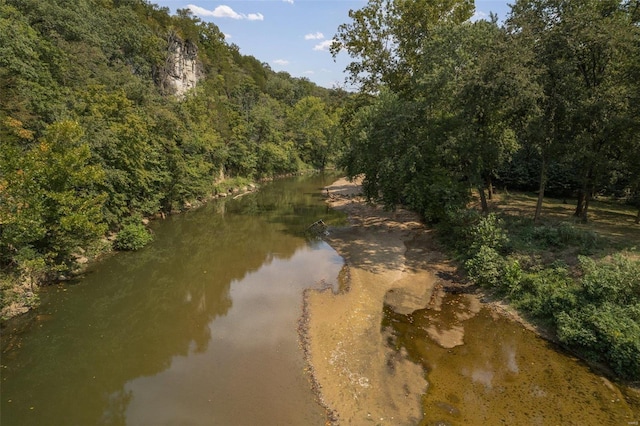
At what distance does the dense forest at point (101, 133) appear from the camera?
1463 centimetres

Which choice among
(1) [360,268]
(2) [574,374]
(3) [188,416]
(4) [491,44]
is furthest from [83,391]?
(4) [491,44]

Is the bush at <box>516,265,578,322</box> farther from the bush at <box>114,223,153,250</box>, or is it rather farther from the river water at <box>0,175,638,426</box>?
the bush at <box>114,223,153,250</box>

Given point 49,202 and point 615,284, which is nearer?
point 615,284

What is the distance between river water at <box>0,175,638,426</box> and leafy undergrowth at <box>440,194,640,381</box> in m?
0.99

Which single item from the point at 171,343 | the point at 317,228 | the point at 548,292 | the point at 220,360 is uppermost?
the point at 548,292

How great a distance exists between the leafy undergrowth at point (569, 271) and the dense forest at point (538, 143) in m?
0.05

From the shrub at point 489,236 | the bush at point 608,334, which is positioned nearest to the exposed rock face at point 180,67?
the shrub at point 489,236

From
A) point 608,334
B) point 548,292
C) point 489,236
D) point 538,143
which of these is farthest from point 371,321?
point 538,143

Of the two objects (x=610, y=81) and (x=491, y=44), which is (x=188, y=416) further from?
(x=610, y=81)

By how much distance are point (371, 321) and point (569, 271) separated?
8.18 meters

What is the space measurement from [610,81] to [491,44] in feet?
19.6

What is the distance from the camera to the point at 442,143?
2055cm

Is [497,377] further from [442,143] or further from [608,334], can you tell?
[442,143]

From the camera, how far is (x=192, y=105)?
3919 centimetres
